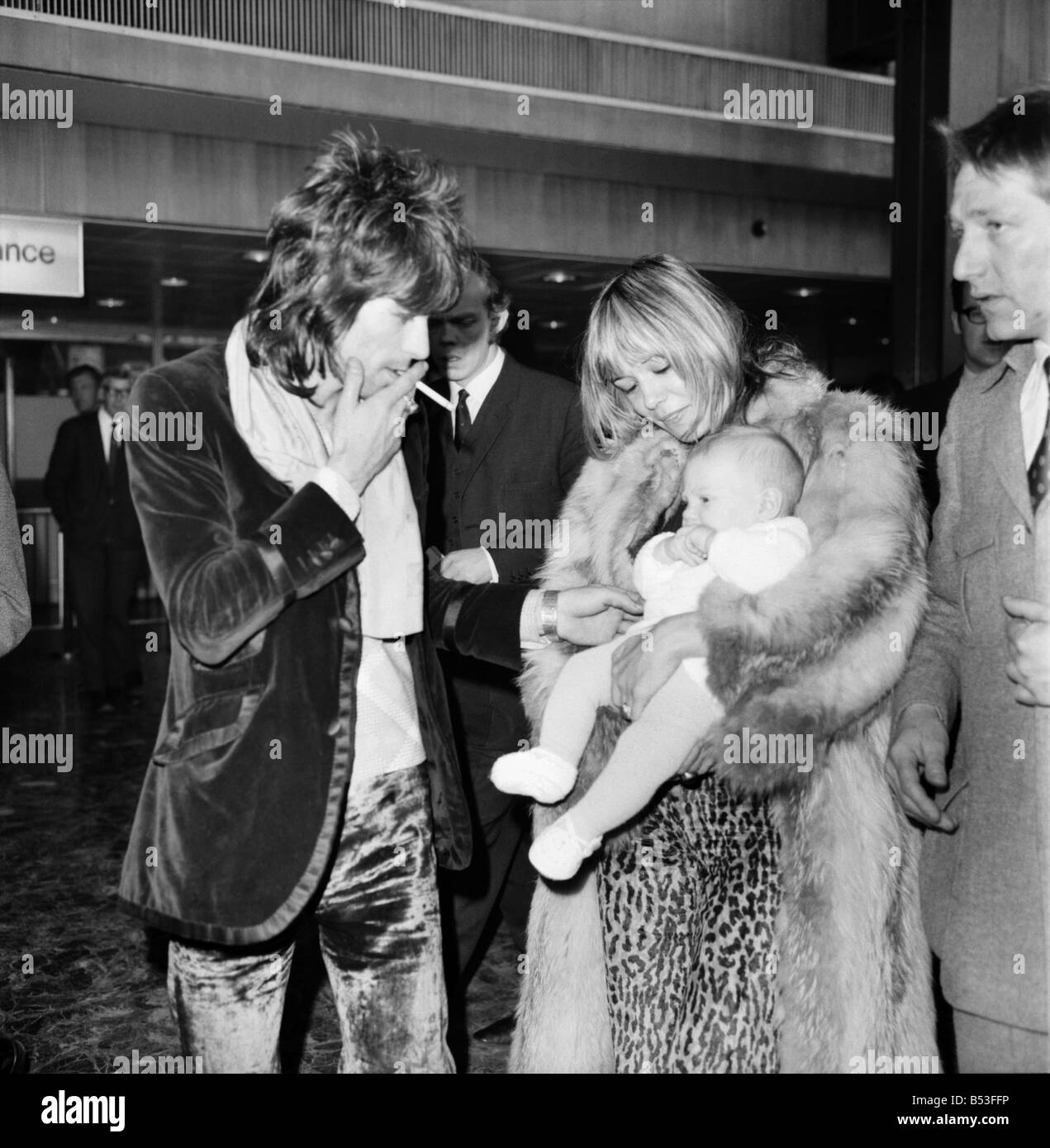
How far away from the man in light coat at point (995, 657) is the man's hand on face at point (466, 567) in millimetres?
813

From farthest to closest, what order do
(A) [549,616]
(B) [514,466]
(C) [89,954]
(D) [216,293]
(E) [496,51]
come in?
(D) [216,293] → (E) [496,51] → (C) [89,954] → (B) [514,466] → (A) [549,616]

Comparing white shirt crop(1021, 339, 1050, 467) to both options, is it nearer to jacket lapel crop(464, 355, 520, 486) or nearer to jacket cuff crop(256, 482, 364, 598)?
jacket cuff crop(256, 482, 364, 598)

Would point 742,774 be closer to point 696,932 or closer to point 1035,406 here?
point 696,932

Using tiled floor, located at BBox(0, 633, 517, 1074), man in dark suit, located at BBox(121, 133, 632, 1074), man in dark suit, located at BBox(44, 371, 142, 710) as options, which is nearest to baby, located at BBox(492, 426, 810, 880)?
man in dark suit, located at BBox(121, 133, 632, 1074)

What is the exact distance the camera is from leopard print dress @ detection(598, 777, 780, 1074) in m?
1.96

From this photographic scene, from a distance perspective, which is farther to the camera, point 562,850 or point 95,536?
point 95,536

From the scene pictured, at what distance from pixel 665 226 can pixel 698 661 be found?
8.75 meters

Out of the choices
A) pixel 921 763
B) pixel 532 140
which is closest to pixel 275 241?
pixel 921 763

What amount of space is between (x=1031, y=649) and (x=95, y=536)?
7.18 m

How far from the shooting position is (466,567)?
2334 mm

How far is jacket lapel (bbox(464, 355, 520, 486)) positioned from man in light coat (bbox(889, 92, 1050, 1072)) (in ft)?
4.29

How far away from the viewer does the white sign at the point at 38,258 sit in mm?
7551

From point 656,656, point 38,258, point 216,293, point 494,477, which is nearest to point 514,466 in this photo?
point 494,477
